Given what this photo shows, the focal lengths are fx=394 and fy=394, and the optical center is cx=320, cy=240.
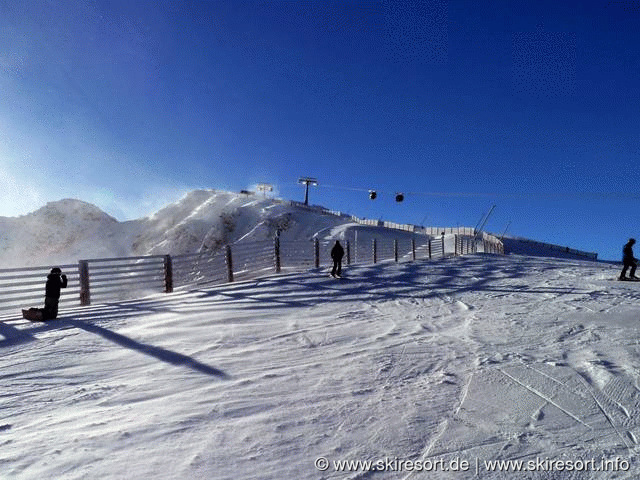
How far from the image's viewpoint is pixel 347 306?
9305 mm

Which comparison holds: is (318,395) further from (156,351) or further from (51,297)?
(51,297)

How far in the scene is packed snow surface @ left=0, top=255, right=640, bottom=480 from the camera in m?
2.91

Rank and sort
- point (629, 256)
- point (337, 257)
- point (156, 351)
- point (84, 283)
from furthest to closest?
1. point (629, 256)
2. point (337, 257)
3. point (84, 283)
4. point (156, 351)

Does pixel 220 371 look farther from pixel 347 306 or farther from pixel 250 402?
pixel 347 306

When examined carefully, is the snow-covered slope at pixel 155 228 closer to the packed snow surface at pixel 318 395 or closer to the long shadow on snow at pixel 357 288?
the long shadow on snow at pixel 357 288

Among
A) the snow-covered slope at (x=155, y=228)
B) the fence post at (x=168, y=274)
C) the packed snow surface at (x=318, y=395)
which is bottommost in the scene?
the packed snow surface at (x=318, y=395)

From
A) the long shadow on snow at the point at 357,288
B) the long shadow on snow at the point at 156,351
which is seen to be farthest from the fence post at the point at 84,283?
the long shadow on snow at the point at 156,351

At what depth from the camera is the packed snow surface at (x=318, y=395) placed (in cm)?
291

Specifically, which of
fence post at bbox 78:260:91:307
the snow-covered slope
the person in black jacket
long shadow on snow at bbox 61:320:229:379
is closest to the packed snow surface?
long shadow on snow at bbox 61:320:229:379

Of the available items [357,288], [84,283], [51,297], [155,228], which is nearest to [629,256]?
[357,288]

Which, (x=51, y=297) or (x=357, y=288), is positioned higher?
(x=51, y=297)

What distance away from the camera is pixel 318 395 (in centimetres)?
400

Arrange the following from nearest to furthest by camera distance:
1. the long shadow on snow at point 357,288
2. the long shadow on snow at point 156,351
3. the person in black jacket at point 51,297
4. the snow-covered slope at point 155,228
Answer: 1. the long shadow on snow at point 156,351
2. the person in black jacket at point 51,297
3. the long shadow on snow at point 357,288
4. the snow-covered slope at point 155,228

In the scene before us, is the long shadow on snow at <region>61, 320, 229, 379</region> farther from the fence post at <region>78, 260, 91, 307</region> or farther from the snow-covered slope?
the snow-covered slope
